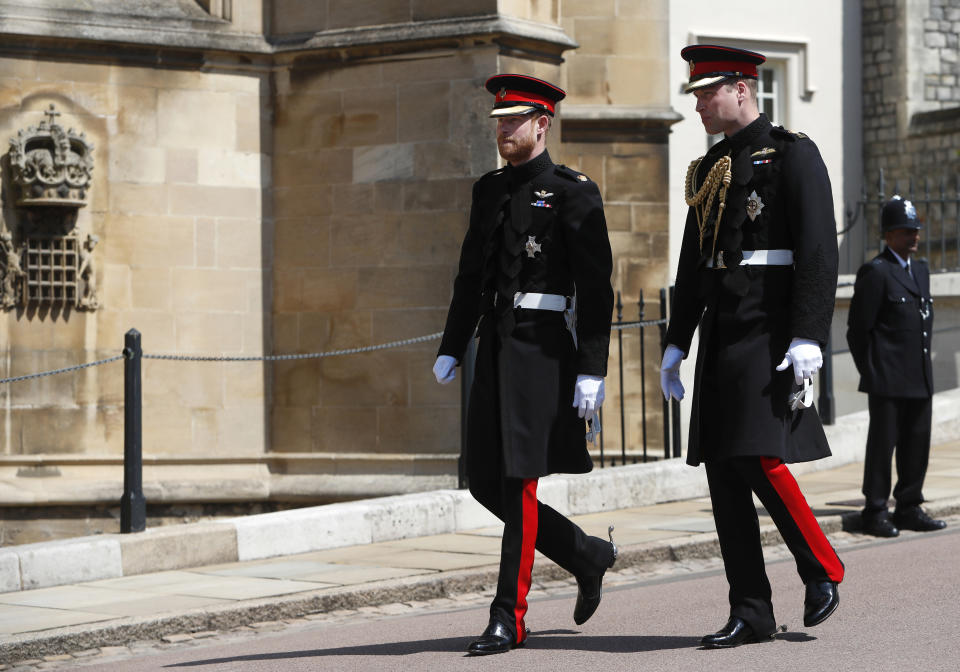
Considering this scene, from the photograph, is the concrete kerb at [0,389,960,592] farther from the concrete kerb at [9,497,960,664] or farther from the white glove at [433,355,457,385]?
the white glove at [433,355,457,385]

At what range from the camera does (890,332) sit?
350 inches

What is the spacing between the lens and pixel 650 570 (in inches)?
311

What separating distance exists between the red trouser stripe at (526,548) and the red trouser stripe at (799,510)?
0.82m

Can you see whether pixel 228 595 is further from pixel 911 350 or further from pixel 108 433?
pixel 108 433

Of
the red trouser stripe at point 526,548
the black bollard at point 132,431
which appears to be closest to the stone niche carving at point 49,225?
the black bollard at point 132,431

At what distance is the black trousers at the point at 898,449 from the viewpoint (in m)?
8.77

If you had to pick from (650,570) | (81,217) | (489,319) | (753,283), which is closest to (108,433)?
(81,217)

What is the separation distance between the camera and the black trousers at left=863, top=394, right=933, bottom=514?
8.77 m

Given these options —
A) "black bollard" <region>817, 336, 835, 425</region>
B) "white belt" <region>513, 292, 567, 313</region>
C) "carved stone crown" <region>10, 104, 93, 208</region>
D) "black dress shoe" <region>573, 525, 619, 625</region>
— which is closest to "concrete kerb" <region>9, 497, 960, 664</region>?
"black dress shoe" <region>573, 525, 619, 625</region>

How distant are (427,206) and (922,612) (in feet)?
19.4

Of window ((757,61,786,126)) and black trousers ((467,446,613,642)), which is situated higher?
window ((757,61,786,126))

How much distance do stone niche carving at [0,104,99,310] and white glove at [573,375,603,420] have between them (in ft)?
21.0

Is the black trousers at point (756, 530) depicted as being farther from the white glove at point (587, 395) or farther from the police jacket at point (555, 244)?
the police jacket at point (555, 244)

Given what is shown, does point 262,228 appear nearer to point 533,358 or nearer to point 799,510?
point 533,358
